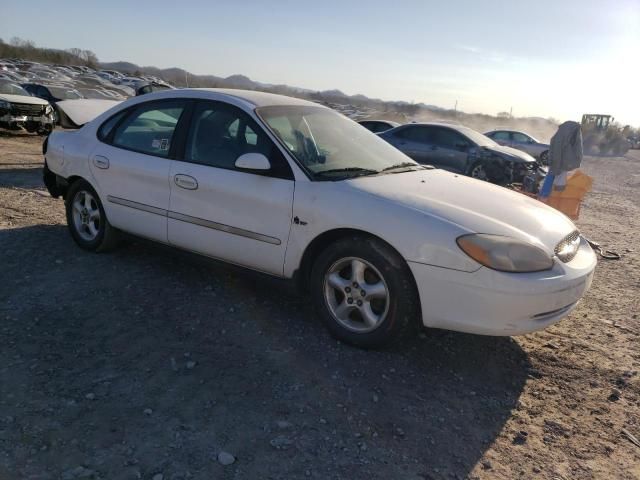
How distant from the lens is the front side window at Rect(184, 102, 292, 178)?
3.73 meters

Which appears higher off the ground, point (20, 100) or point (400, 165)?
point (400, 165)

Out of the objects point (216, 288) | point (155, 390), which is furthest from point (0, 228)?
point (155, 390)

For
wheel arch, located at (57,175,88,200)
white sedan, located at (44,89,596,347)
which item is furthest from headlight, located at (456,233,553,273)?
wheel arch, located at (57,175,88,200)

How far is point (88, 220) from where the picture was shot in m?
4.93

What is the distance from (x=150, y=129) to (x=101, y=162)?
0.57 metres

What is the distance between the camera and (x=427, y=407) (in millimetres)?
2887

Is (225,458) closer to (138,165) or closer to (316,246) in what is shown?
(316,246)

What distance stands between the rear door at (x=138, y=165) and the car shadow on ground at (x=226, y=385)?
0.35 meters

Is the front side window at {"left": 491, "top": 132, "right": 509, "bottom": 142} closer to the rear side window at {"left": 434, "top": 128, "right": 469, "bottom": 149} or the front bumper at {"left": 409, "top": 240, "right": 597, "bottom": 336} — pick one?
the rear side window at {"left": 434, "top": 128, "right": 469, "bottom": 149}

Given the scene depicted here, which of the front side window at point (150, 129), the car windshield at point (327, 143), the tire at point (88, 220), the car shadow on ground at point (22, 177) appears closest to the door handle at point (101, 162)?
the front side window at point (150, 129)

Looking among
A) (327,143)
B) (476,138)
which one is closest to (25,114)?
(476,138)

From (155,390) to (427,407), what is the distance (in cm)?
150

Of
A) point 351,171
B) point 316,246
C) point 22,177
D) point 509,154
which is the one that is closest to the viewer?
point 316,246

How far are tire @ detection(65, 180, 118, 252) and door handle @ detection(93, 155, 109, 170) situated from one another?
0.29 meters
